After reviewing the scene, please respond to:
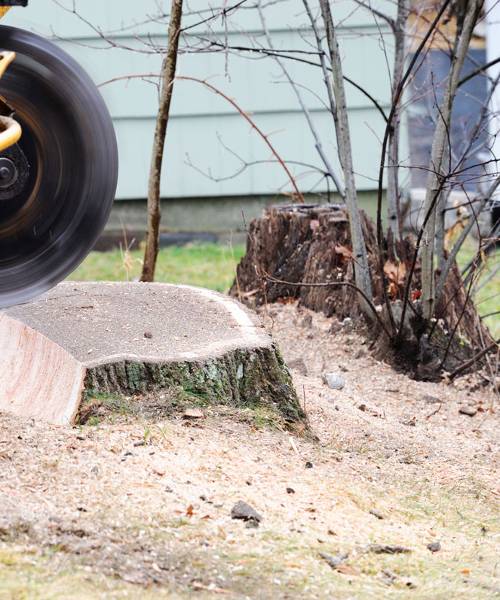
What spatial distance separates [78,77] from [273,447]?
66.1 inches

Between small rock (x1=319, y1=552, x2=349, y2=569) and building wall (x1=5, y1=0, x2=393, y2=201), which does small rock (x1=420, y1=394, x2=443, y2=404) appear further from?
building wall (x1=5, y1=0, x2=393, y2=201)

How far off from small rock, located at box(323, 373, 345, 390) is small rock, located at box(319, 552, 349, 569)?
2135mm

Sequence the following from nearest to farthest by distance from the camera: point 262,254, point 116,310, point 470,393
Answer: point 116,310, point 470,393, point 262,254

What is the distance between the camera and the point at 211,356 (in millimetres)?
3906

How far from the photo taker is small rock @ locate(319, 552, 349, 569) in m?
2.96

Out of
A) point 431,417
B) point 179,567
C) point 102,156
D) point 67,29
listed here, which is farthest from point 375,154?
point 179,567

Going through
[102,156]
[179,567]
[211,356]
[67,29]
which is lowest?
[179,567]

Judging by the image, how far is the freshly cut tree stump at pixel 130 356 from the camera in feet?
12.4

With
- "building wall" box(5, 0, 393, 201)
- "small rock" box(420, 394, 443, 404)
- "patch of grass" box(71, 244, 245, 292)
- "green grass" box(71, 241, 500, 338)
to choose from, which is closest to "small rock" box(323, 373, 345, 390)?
"small rock" box(420, 394, 443, 404)

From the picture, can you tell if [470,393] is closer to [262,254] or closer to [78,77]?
[262,254]

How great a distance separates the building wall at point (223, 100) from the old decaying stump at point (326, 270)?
362 cm

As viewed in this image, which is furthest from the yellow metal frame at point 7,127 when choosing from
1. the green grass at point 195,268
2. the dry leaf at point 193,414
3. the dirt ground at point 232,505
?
the green grass at point 195,268

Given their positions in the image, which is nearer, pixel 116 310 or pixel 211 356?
pixel 211 356

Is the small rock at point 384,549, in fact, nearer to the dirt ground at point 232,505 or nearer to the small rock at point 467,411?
the dirt ground at point 232,505
